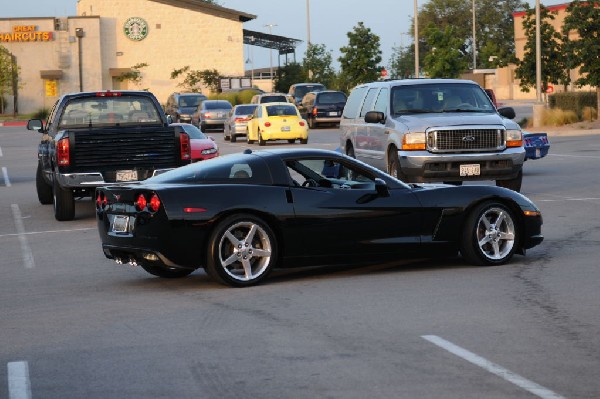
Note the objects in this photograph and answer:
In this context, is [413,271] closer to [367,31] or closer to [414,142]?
[414,142]

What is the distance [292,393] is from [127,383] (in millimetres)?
1070

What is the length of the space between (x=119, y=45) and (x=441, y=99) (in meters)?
82.1

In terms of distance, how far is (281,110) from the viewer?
45.4 meters

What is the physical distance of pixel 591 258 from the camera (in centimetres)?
1284

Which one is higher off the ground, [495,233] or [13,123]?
[13,123]

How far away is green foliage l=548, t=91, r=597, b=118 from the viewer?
163 feet

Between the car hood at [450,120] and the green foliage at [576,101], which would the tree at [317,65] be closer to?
the green foliage at [576,101]

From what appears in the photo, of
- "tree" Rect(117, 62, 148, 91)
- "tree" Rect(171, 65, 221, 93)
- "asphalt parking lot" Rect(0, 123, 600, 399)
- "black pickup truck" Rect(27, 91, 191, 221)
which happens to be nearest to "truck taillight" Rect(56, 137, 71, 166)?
"black pickup truck" Rect(27, 91, 191, 221)

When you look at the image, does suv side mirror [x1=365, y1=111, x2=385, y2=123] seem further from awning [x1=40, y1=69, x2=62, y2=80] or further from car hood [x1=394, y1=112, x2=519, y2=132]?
awning [x1=40, y1=69, x2=62, y2=80]

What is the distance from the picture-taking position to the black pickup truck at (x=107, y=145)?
18266mm

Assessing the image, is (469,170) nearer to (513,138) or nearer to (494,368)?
(513,138)

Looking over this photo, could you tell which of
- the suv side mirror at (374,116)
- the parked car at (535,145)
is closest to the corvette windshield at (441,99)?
the suv side mirror at (374,116)

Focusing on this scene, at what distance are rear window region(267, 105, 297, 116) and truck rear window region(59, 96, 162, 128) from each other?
25261 mm

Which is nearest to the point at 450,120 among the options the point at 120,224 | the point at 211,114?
the point at 120,224
